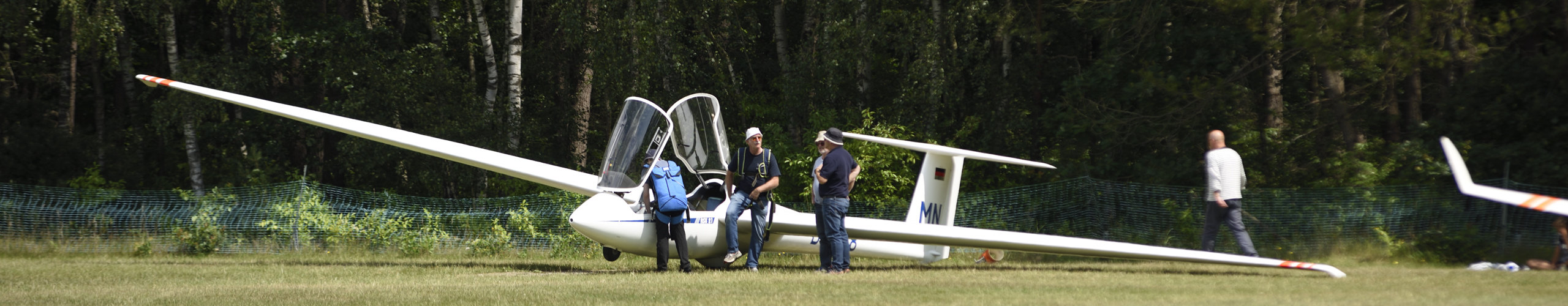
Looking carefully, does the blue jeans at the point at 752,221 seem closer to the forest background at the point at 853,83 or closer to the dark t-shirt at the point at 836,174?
the dark t-shirt at the point at 836,174

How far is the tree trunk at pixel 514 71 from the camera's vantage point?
54.8 ft

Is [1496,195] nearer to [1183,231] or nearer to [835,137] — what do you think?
[835,137]

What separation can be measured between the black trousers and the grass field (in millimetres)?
190

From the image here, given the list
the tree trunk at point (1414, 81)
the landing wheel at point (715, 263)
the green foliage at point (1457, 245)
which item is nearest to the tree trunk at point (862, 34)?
the tree trunk at point (1414, 81)

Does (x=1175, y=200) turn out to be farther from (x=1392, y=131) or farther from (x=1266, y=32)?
(x=1392, y=131)

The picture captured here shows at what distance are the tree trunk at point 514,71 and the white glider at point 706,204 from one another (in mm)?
7252

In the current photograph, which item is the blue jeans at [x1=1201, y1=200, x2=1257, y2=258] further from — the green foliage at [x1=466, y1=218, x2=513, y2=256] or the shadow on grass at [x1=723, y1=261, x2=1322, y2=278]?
the green foliage at [x1=466, y1=218, x2=513, y2=256]

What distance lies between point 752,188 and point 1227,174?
12.3ft

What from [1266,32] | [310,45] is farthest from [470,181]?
[1266,32]

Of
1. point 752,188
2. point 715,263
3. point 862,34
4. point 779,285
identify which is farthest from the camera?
point 862,34

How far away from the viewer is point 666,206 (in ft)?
27.7

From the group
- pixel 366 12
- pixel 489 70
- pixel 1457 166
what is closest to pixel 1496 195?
pixel 1457 166

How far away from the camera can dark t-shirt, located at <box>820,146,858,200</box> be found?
325 inches

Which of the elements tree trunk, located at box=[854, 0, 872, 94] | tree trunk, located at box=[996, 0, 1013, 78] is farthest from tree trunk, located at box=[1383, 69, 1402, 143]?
tree trunk, located at box=[854, 0, 872, 94]
